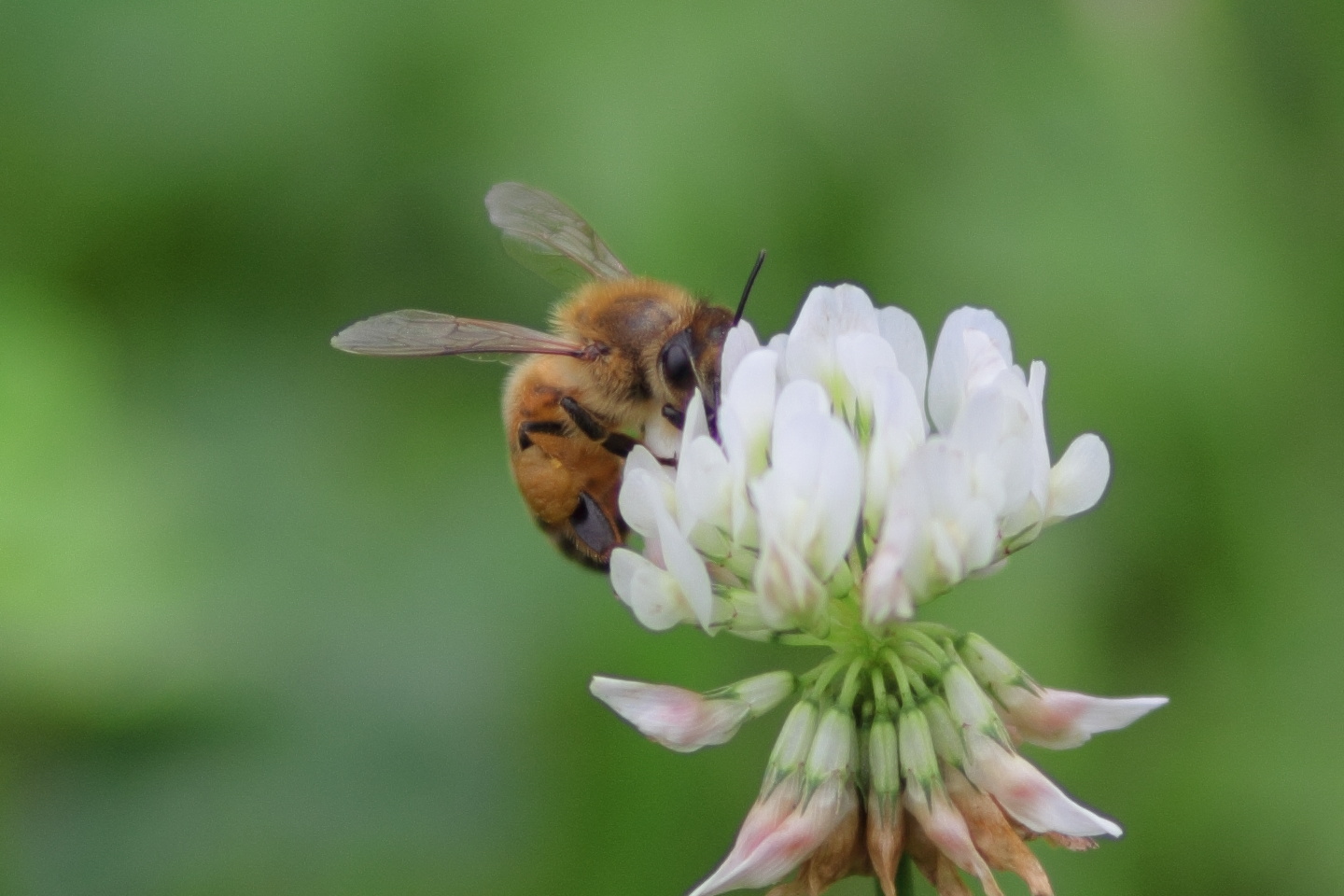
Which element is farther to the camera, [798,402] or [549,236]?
[549,236]

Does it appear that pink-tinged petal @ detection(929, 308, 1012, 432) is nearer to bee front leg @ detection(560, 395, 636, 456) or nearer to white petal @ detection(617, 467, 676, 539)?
white petal @ detection(617, 467, 676, 539)

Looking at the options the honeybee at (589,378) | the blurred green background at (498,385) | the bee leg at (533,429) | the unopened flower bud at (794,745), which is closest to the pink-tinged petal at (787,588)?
the unopened flower bud at (794,745)

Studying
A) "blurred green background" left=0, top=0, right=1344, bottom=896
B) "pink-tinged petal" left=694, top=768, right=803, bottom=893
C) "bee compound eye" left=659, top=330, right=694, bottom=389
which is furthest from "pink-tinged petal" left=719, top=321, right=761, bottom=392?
"blurred green background" left=0, top=0, right=1344, bottom=896

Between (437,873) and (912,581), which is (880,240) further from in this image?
(912,581)

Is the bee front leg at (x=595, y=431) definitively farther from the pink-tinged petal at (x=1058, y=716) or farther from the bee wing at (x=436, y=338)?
the pink-tinged petal at (x=1058, y=716)

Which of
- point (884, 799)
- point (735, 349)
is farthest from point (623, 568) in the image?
point (884, 799)

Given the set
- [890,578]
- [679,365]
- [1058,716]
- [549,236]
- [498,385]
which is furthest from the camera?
[498,385]

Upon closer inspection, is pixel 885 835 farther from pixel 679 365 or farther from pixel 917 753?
pixel 679 365
